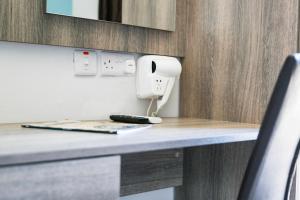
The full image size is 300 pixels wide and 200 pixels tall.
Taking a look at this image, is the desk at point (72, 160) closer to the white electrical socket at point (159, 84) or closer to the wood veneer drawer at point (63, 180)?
the wood veneer drawer at point (63, 180)

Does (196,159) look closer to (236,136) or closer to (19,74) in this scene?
(236,136)

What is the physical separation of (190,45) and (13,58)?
2.61 ft

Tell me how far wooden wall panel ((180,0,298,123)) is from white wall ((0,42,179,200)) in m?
0.31

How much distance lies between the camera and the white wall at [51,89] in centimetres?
125

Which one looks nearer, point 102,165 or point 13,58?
point 102,165

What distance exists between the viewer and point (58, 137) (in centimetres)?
84

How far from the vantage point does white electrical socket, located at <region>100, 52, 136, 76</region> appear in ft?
4.87

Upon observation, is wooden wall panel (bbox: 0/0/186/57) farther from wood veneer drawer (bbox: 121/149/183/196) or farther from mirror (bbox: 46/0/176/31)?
wood veneer drawer (bbox: 121/149/183/196)

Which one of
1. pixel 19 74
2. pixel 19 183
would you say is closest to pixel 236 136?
pixel 19 183

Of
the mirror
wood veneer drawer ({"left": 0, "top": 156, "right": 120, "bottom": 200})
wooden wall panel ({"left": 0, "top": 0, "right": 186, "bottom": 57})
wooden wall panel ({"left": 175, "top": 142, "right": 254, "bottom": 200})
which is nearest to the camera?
wood veneer drawer ({"left": 0, "top": 156, "right": 120, "bottom": 200})

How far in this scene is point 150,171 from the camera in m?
1.56

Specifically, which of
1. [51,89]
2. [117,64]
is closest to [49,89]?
[51,89]

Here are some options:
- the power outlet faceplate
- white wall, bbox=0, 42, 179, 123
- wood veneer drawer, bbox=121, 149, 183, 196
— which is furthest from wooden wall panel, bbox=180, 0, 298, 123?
the power outlet faceplate

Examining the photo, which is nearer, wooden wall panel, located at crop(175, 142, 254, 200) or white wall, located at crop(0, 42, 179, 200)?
white wall, located at crop(0, 42, 179, 200)
